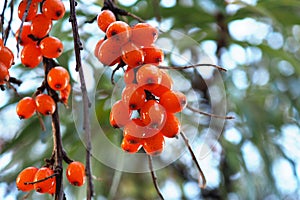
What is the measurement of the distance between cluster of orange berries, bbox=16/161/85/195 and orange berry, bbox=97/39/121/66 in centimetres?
12

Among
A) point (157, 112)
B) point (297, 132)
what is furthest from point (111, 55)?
point (297, 132)

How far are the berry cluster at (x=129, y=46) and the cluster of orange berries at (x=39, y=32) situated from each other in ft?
0.25

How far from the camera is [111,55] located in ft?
1.18

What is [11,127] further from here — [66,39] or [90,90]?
[90,90]

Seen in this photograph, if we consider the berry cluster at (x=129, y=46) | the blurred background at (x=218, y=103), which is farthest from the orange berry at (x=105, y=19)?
the blurred background at (x=218, y=103)

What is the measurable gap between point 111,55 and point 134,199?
2.77 feet

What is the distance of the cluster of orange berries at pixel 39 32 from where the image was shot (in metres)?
0.42

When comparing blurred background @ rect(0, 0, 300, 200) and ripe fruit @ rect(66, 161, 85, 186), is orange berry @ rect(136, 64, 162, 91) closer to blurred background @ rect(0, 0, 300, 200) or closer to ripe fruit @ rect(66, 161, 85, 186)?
ripe fruit @ rect(66, 161, 85, 186)

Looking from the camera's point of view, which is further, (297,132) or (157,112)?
(297,132)

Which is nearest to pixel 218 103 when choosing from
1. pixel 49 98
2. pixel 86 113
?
pixel 49 98

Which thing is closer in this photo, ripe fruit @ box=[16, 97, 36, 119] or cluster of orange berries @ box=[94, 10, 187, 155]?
cluster of orange berries @ box=[94, 10, 187, 155]

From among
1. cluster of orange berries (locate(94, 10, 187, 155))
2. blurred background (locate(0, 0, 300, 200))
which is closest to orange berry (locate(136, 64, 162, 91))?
cluster of orange berries (locate(94, 10, 187, 155))

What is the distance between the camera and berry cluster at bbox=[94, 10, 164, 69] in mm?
351

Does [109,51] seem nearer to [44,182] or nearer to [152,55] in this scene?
[152,55]
